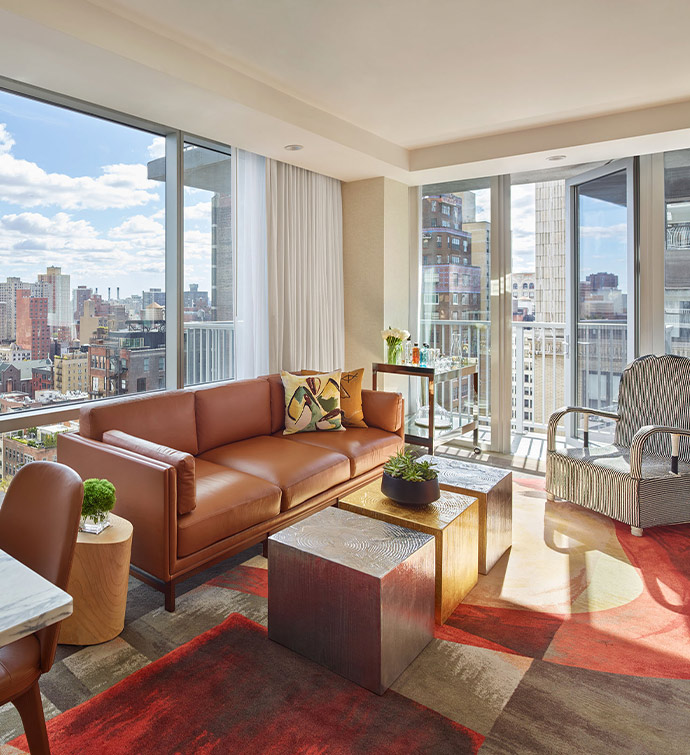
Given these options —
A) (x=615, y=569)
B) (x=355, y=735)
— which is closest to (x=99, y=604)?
(x=355, y=735)

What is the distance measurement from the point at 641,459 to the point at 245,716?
252cm

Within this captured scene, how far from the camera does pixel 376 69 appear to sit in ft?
9.95

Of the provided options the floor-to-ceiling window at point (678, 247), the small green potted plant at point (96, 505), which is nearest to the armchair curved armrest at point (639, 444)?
the floor-to-ceiling window at point (678, 247)

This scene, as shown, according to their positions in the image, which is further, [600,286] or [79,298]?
[600,286]

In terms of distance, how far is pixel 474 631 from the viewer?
2227 mm

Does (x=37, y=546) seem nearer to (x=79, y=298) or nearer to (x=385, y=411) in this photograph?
(x=79, y=298)

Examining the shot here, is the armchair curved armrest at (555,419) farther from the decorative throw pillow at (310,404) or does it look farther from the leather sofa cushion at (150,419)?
the leather sofa cushion at (150,419)

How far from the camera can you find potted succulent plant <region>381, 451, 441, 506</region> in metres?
2.44

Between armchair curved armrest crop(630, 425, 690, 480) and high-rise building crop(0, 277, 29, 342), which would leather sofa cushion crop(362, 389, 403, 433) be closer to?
armchair curved armrest crop(630, 425, 690, 480)

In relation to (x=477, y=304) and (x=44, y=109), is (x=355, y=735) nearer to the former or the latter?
(x=44, y=109)

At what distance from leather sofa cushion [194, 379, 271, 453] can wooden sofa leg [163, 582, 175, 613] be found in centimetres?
106

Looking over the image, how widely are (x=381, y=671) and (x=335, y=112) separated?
3415 mm

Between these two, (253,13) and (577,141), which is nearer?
(253,13)

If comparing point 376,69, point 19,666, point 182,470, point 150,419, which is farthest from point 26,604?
point 376,69
